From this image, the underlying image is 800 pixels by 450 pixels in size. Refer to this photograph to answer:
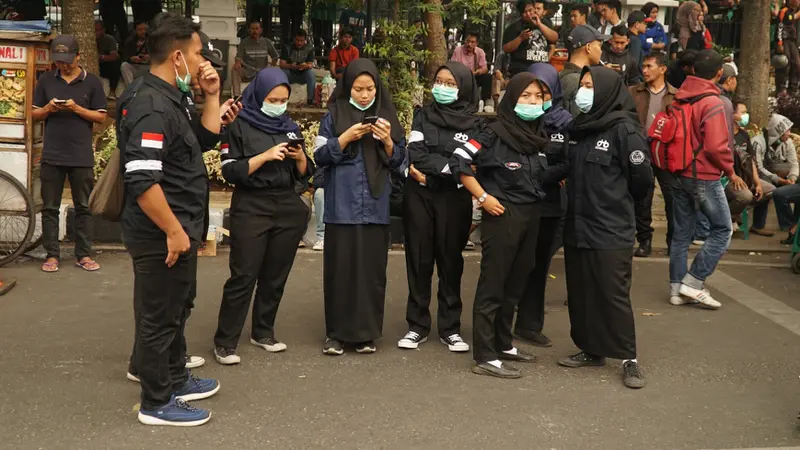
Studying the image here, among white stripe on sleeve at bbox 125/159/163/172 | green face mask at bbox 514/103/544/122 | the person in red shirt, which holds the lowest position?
white stripe on sleeve at bbox 125/159/163/172

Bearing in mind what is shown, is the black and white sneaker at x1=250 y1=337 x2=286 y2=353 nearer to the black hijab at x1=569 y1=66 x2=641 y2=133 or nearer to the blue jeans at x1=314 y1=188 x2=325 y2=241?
the black hijab at x1=569 y1=66 x2=641 y2=133

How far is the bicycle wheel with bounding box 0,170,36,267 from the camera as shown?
862cm

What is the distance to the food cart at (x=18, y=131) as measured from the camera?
862 centimetres

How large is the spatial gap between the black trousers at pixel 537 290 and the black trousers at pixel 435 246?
462mm

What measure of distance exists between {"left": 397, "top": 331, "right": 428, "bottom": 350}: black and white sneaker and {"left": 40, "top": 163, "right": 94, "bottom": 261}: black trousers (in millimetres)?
3256

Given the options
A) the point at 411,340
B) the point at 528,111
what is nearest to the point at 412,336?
the point at 411,340

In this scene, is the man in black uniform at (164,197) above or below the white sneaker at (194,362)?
above

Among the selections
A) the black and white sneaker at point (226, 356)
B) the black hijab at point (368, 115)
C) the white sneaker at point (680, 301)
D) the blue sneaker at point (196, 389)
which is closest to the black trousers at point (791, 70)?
the white sneaker at point (680, 301)

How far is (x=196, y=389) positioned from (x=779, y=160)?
7932 millimetres

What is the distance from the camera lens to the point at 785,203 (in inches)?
436

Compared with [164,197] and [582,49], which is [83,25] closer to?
[582,49]

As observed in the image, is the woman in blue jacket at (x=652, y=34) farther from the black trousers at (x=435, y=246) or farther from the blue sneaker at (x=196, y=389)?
the blue sneaker at (x=196, y=389)

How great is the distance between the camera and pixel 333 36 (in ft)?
53.4

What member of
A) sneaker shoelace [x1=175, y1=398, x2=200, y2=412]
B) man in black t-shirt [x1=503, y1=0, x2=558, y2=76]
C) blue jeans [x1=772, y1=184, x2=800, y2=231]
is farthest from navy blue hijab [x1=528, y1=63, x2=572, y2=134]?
man in black t-shirt [x1=503, y1=0, x2=558, y2=76]
